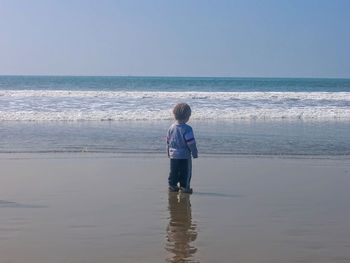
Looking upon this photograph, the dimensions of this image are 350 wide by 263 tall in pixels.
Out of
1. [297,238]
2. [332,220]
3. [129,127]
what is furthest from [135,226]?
[129,127]

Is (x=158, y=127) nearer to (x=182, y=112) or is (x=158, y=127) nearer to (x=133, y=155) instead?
(x=133, y=155)

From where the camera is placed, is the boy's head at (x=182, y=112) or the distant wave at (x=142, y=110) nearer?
the boy's head at (x=182, y=112)

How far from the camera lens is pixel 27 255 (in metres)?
4.02

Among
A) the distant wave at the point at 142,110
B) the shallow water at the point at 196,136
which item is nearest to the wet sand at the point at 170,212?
the shallow water at the point at 196,136

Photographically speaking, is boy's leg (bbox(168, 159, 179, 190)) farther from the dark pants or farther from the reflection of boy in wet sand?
the reflection of boy in wet sand

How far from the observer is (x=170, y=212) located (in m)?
5.50

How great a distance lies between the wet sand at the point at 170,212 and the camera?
13.5ft

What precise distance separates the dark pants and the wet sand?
0.22 metres

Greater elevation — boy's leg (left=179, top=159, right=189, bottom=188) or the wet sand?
boy's leg (left=179, top=159, right=189, bottom=188)

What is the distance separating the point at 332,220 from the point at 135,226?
6.47 feet

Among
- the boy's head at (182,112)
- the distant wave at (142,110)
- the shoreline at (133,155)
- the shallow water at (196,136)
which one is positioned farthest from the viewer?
the distant wave at (142,110)

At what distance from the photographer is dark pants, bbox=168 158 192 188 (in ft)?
21.6

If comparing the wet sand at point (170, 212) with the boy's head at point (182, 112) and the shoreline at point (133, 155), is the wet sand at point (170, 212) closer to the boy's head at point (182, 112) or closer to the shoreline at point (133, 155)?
the shoreline at point (133, 155)

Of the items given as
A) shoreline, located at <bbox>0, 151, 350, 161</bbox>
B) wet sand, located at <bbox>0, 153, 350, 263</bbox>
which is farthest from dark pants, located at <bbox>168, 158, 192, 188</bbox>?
shoreline, located at <bbox>0, 151, 350, 161</bbox>
